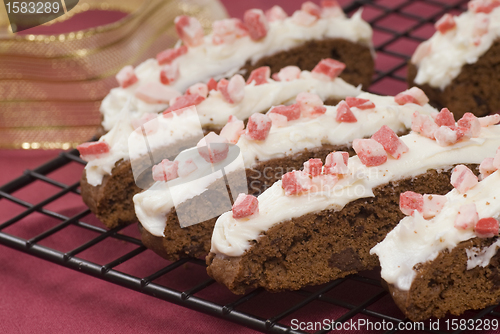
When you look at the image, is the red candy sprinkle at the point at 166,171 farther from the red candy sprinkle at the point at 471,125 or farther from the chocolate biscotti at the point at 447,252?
the red candy sprinkle at the point at 471,125

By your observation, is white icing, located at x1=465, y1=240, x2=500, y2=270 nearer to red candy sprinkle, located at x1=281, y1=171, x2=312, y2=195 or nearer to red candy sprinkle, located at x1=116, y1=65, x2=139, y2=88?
red candy sprinkle, located at x1=281, y1=171, x2=312, y2=195

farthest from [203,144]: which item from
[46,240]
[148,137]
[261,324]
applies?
[46,240]

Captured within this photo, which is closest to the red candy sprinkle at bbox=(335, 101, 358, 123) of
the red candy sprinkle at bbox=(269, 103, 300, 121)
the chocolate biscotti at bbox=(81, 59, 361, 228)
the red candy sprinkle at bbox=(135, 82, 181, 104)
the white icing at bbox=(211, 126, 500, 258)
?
the red candy sprinkle at bbox=(269, 103, 300, 121)

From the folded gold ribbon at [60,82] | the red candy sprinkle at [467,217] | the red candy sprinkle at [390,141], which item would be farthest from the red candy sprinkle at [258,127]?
the folded gold ribbon at [60,82]

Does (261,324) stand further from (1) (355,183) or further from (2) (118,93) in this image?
(2) (118,93)

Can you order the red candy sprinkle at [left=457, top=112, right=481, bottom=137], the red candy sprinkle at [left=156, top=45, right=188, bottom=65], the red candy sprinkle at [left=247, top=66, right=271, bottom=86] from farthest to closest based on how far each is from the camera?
the red candy sprinkle at [left=156, top=45, right=188, bottom=65] → the red candy sprinkle at [left=247, top=66, right=271, bottom=86] → the red candy sprinkle at [left=457, top=112, right=481, bottom=137]

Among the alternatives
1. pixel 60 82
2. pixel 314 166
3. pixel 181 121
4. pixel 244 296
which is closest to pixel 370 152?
pixel 314 166

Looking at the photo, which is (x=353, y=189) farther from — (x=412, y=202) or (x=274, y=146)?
(x=274, y=146)
